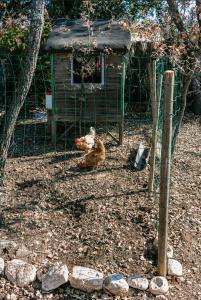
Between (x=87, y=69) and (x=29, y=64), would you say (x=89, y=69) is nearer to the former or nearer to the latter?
(x=87, y=69)

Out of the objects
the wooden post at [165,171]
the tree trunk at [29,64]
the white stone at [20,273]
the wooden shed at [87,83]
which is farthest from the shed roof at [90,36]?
the white stone at [20,273]

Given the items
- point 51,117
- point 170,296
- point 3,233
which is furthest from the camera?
point 51,117

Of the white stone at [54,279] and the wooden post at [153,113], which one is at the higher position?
the wooden post at [153,113]

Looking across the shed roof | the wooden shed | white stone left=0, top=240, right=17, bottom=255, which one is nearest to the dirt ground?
white stone left=0, top=240, right=17, bottom=255

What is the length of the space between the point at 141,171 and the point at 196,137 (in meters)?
3.39

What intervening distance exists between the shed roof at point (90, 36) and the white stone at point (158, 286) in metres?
5.22

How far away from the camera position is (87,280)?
3.56 m

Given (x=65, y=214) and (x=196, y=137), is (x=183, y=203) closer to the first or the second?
(x=65, y=214)

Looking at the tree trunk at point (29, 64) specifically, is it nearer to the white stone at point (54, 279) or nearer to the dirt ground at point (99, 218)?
the dirt ground at point (99, 218)

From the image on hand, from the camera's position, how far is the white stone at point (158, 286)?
140 inches

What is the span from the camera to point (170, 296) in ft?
11.7

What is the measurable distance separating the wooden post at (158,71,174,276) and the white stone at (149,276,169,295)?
111 mm

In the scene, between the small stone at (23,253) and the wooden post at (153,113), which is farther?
the wooden post at (153,113)

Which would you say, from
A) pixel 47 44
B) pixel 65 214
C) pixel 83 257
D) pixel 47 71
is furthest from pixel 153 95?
pixel 47 71
